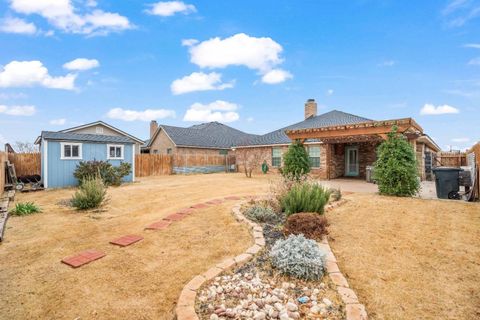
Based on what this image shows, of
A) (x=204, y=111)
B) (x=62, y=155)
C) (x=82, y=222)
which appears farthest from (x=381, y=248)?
(x=204, y=111)

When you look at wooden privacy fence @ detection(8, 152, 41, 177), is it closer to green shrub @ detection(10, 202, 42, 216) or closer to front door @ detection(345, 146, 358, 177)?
green shrub @ detection(10, 202, 42, 216)

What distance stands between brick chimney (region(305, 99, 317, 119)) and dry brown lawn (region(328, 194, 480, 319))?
1591cm

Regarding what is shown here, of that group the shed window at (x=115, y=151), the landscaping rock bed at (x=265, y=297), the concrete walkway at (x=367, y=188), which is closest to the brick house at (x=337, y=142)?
the concrete walkway at (x=367, y=188)

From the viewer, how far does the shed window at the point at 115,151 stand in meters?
13.9

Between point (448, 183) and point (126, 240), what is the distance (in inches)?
390

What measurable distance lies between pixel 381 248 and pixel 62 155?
45.4 feet

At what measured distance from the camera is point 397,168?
8258 mm

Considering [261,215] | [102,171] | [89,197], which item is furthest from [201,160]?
[261,215]

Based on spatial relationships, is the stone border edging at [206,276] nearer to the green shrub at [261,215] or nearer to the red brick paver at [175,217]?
the green shrub at [261,215]

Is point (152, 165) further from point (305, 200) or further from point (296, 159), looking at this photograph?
point (305, 200)

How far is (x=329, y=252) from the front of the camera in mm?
3574

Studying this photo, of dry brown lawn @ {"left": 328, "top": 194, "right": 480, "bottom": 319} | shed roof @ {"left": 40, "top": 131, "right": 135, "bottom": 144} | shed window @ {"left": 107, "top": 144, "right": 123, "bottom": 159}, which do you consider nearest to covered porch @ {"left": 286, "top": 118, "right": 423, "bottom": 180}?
dry brown lawn @ {"left": 328, "top": 194, "right": 480, "bottom": 319}

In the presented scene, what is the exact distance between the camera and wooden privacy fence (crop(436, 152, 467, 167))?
19984 mm

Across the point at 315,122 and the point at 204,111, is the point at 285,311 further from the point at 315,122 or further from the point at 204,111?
the point at 204,111
